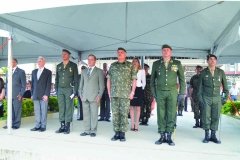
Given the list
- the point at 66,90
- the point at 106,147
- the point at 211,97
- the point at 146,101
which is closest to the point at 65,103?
the point at 66,90

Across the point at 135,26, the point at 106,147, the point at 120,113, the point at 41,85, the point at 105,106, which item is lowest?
the point at 106,147

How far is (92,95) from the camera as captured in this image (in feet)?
15.3

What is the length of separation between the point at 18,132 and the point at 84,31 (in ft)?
8.94

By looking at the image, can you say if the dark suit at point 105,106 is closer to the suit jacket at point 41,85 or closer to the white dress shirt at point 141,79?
the white dress shirt at point 141,79

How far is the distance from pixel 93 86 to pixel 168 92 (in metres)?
1.43

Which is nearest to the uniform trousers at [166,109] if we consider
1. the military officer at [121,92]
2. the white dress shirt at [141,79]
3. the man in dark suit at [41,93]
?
the military officer at [121,92]

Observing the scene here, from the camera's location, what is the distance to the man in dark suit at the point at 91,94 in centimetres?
467

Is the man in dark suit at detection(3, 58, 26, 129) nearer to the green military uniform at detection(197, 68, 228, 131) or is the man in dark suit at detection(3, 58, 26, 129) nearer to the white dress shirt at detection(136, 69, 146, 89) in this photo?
the white dress shirt at detection(136, 69, 146, 89)

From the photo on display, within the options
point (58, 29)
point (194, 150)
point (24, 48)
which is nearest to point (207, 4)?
point (194, 150)

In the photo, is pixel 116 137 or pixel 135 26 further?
pixel 135 26

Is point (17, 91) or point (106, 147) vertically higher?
point (17, 91)

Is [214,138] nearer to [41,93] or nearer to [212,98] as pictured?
[212,98]

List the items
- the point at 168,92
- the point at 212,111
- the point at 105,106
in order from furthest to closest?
1. the point at 105,106
2. the point at 212,111
3. the point at 168,92

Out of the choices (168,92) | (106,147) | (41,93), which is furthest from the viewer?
(41,93)
